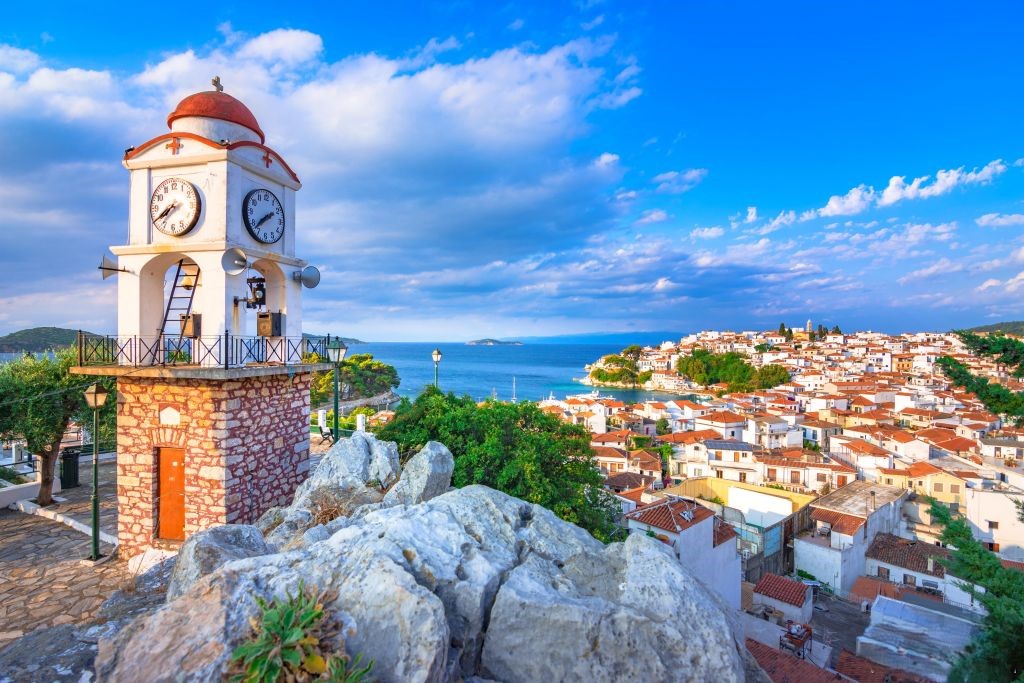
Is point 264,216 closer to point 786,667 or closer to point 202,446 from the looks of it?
point 202,446

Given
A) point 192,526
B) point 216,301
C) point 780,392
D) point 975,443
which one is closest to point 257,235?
point 216,301

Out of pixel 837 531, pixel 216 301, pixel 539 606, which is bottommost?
pixel 837 531

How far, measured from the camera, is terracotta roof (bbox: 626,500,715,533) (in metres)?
15.2

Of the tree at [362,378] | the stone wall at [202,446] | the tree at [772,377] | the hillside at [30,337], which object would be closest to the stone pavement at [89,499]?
the stone wall at [202,446]

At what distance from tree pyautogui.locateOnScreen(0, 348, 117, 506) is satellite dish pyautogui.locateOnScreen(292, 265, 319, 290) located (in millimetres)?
6054

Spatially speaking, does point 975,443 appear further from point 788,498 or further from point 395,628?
point 395,628

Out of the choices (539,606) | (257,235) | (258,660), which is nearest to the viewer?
(258,660)

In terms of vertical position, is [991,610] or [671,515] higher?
[991,610]

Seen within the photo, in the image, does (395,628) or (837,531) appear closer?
(395,628)

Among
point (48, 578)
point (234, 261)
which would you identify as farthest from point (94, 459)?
point (234, 261)

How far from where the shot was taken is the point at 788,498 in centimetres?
2705

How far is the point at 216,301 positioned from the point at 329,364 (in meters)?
2.30

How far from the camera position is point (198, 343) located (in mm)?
8828

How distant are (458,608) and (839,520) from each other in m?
26.8
